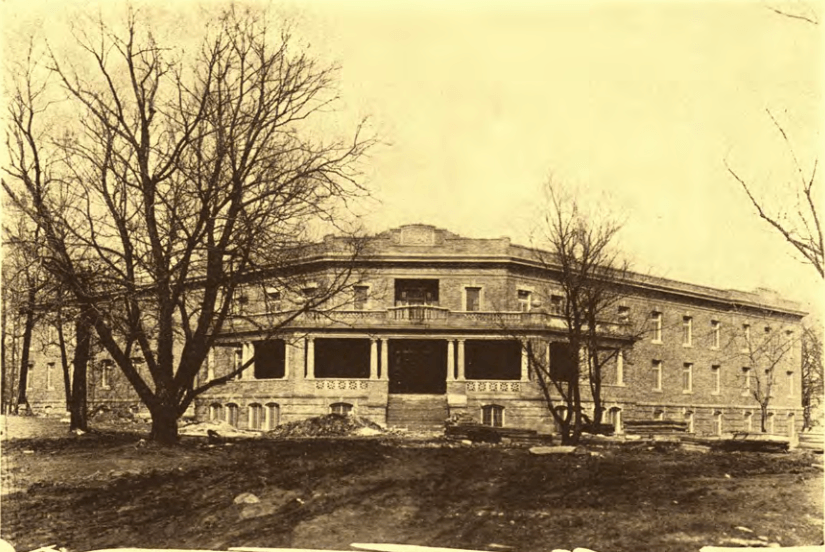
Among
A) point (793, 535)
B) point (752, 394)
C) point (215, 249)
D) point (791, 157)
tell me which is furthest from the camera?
point (752, 394)

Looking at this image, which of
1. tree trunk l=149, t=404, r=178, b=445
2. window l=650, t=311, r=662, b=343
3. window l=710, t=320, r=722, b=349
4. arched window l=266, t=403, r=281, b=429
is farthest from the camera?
window l=650, t=311, r=662, b=343

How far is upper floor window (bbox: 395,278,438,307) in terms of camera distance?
1264 centimetres

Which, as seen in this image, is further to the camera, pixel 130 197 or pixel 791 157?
pixel 130 197

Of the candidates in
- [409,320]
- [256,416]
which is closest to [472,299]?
[409,320]

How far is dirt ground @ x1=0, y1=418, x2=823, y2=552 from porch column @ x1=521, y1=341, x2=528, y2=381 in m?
1.60

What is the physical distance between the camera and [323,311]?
11.0 metres

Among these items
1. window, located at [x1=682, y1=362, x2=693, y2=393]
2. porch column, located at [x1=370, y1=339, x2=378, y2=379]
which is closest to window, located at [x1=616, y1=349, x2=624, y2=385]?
window, located at [x1=682, y1=362, x2=693, y2=393]

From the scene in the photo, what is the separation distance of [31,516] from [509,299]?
7278 millimetres

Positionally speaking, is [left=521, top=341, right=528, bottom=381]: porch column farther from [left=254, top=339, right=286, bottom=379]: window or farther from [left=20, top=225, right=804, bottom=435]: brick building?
[left=254, top=339, right=286, bottom=379]: window

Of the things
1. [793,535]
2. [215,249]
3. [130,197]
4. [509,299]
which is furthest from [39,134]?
[793,535]

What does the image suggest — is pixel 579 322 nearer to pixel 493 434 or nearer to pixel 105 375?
pixel 493 434

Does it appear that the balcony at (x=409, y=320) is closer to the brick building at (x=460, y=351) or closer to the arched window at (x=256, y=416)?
the brick building at (x=460, y=351)

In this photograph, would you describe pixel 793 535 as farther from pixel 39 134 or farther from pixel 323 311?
pixel 39 134

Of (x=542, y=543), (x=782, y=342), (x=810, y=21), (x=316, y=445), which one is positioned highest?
(x=810, y=21)
